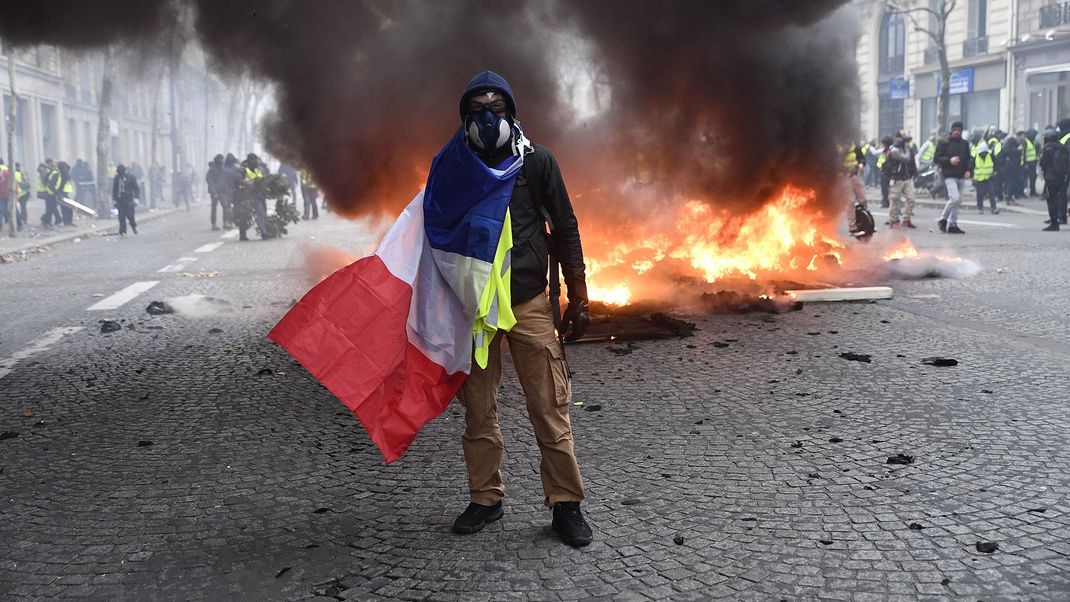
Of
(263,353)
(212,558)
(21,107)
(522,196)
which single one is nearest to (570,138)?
(263,353)

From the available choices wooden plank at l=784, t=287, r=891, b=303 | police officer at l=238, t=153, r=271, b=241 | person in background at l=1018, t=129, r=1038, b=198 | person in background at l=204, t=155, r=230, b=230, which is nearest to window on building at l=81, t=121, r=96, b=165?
person in background at l=204, t=155, r=230, b=230

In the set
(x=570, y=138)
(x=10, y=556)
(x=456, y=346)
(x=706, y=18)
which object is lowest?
(x=10, y=556)

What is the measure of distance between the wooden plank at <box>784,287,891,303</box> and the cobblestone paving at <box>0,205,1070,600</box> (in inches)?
64.7

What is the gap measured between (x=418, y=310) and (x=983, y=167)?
17764 mm

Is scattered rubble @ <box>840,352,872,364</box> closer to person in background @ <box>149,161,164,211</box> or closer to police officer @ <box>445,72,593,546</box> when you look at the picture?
police officer @ <box>445,72,593,546</box>

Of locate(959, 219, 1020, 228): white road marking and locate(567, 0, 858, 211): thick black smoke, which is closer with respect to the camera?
locate(567, 0, 858, 211): thick black smoke

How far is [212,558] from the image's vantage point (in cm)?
315

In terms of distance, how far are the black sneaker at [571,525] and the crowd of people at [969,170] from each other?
754 centimetres

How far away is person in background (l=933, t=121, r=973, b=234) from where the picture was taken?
14.6m

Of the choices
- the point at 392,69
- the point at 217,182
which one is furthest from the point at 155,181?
the point at 392,69

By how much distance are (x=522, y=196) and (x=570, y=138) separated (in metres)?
5.68

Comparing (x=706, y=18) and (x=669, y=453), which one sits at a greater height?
(x=706, y=18)

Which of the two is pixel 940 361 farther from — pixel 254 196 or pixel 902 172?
pixel 254 196

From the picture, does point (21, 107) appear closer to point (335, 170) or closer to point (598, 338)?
point (335, 170)
